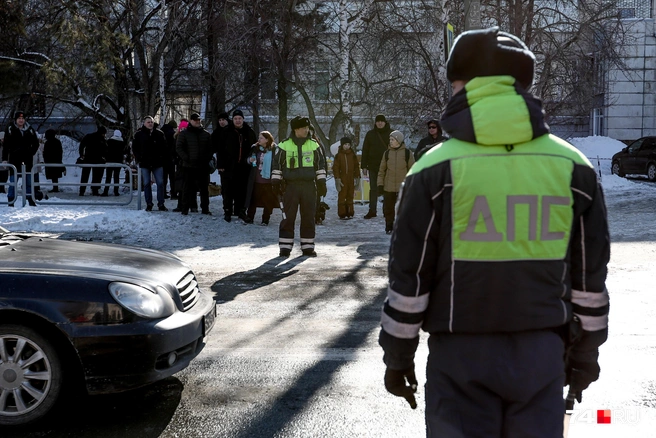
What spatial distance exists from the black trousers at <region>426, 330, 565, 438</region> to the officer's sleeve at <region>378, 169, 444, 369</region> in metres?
0.16

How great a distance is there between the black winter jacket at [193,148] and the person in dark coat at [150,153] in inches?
30.8

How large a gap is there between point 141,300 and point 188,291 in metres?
0.62

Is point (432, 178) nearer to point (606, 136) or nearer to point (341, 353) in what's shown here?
point (341, 353)

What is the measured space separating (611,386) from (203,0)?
→ 2215 cm

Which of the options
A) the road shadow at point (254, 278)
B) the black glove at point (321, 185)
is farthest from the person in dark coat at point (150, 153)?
the road shadow at point (254, 278)

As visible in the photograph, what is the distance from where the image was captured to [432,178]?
2.73 m

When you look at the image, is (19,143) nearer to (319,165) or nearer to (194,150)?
(194,150)

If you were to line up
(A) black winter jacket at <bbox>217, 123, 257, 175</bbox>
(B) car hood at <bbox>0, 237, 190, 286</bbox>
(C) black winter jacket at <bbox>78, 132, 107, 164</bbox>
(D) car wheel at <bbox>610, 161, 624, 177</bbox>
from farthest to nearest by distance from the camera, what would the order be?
1. (D) car wheel at <bbox>610, 161, 624, 177</bbox>
2. (C) black winter jacket at <bbox>78, 132, 107, 164</bbox>
3. (A) black winter jacket at <bbox>217, 123, 257, 175</bbox>
4. (B) car hood at <bbox>0, 237, 190, 286</bbox>

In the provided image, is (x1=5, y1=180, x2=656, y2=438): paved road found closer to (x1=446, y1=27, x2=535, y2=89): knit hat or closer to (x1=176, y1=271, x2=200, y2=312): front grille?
(x1=176, y1=271, x2=200, y2=312): front grille

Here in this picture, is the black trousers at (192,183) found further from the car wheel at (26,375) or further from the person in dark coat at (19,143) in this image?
the car wheel at (26,375)

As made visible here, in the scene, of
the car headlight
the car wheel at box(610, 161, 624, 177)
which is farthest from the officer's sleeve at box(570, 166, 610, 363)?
the car wheel at box(610, 161, 624, 177)

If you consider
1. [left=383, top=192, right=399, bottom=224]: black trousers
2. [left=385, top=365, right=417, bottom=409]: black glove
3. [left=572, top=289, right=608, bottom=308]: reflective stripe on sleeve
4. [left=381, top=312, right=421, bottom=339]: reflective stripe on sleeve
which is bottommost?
[left=383, top=192, right=399, bottom=224]: black trousers

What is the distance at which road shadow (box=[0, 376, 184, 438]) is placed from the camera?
15.2 feet

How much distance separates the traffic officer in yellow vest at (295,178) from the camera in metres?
11.6
